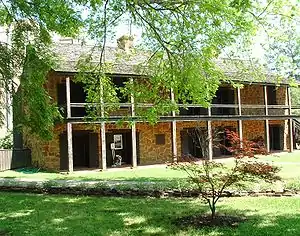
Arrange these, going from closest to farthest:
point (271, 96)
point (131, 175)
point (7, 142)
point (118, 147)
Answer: point (131, 175)
point (118, 147)
point (7, 142)
point (271, 96)

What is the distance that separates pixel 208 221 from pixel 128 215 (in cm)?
203

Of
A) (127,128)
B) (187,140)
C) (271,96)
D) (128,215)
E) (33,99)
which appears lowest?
(128,215)

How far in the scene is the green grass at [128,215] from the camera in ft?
28.4

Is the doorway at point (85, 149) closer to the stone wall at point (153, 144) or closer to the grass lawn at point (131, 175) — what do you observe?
the stone wall at point (153, 144)

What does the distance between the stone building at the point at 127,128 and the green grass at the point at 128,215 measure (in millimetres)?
7838

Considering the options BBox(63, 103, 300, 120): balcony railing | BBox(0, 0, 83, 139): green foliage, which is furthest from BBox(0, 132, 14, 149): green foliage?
BBox(0, 0, 83, 139): green foliage

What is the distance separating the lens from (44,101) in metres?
9.61

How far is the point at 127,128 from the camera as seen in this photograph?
25734 millimetres

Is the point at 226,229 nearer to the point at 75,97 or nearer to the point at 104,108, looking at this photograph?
the point at 104,108

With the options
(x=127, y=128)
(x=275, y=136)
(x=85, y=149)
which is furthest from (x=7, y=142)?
(x=275, y=136)

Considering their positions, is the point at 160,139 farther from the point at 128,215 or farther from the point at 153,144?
the point at 128,215

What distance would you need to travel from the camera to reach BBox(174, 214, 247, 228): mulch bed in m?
9.07

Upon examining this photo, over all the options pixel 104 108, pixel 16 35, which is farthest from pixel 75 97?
pixel 16 35

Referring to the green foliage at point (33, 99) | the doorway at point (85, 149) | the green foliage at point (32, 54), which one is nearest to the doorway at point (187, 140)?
the doorway at point (85, 149)
